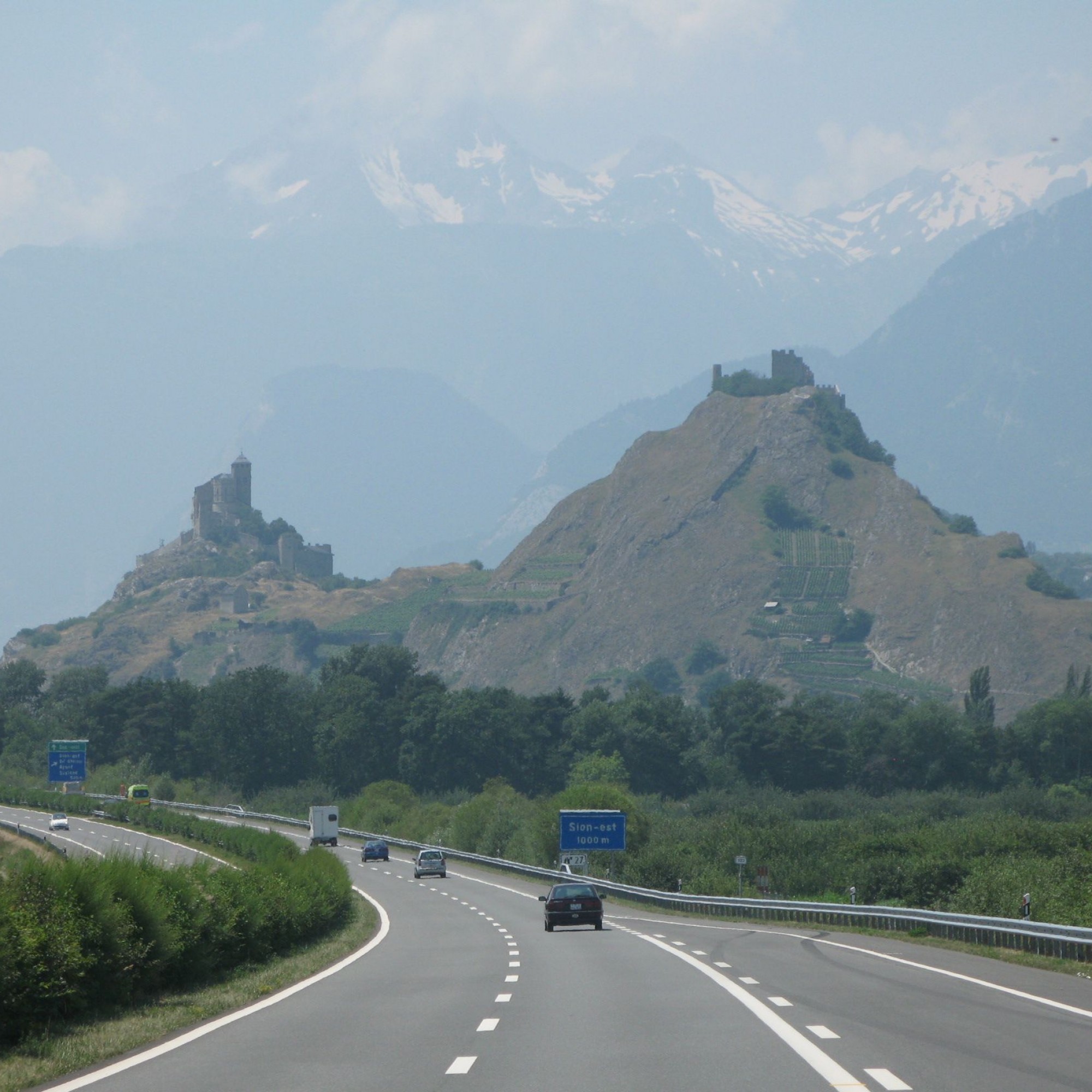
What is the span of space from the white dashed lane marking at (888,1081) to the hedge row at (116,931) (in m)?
9.55

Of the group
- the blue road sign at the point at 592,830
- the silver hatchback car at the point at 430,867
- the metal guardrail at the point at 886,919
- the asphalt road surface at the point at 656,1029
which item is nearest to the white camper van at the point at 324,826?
the silver hatchback car at the point at 430,867

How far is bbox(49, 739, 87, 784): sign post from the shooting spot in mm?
119938

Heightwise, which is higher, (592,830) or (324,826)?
(324,826)

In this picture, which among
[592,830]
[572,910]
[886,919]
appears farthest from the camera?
[592,830]

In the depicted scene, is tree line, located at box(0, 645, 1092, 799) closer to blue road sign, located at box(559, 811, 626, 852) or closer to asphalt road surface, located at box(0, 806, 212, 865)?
asphalt road surface, located at box(0, 806, 212, 865)

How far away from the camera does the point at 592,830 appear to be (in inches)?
3132

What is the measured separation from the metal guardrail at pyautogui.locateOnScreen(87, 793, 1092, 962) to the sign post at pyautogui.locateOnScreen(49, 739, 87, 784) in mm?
49927

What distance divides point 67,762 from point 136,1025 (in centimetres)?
10712

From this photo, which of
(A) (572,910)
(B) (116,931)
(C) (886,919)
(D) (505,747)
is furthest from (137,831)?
(B) (116,931)

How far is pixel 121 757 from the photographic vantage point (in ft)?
620

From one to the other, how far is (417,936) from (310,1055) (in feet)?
80.6

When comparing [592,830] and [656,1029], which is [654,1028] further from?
[592,830]

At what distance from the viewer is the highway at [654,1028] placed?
14742 mm

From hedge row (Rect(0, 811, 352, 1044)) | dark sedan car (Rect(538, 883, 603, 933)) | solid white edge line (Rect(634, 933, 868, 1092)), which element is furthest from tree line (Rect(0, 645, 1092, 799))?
solid white edge line (Rect(634, 933, 868, 1092))
